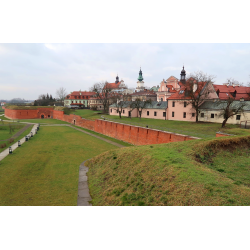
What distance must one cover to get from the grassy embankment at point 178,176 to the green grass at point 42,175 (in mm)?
1537

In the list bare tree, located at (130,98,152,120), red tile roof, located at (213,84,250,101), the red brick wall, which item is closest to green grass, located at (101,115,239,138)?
the red brick wall

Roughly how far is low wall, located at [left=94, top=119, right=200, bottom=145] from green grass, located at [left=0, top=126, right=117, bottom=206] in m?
3.42

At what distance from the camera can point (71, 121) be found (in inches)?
1918

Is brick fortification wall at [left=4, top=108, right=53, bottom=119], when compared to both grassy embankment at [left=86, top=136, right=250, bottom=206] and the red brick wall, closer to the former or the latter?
the red brick wall

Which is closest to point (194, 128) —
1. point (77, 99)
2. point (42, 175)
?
point (42, 175)

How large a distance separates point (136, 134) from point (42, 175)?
11980 mm

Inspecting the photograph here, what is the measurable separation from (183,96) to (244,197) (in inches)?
1205

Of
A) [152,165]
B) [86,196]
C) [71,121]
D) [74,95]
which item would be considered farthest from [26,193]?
[74,95]

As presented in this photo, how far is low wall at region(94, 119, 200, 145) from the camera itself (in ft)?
58.0

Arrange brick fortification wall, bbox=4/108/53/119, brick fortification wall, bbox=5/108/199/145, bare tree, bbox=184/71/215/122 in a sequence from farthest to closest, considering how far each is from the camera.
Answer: brick fortification wall, bbox=4/108/53/119 < bare tree, bbox=184/71/215/122 < brick fortification wall, bbox=5/108/199/145

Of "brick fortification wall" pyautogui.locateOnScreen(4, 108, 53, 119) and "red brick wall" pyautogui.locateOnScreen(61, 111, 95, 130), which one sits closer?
"red brick wall" pyautogui.locateOnScreen(61, 111, 95, 130)

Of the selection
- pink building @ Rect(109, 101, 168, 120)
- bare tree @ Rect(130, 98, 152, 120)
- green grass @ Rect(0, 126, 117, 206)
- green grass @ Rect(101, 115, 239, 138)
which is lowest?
green grass @ Rect(0, 126, 117, 206)
